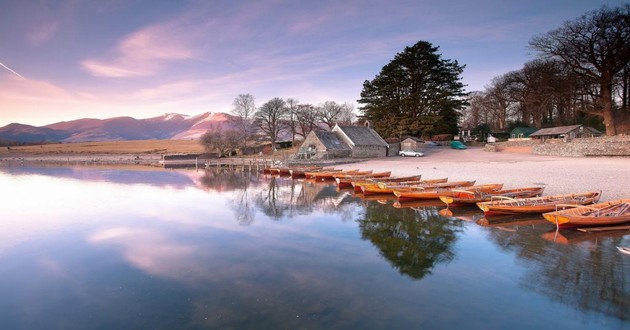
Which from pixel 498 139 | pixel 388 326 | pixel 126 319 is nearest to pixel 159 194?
pixel 126 319

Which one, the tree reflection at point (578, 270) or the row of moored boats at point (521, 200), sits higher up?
the row of moored boats at point (521, 200)

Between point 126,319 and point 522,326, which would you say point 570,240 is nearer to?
point 522,326

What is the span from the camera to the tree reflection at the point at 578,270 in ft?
23.8

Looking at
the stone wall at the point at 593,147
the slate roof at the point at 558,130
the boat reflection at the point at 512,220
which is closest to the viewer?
the boat reflection at the point at 512,220

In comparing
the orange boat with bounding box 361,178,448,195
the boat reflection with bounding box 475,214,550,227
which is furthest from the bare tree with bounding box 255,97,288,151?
the boat reflection with bounding box 475,214,550,227

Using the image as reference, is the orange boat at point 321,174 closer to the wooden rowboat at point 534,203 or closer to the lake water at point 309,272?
the lake water at point 309,272

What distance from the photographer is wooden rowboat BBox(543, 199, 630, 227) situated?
40.0ft

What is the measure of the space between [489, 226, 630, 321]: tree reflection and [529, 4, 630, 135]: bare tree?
38.1 metres

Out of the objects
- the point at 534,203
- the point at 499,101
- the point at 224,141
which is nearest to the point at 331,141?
the point at 224,141

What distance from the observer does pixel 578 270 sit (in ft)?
29.1

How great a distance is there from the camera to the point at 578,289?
7.79 meters

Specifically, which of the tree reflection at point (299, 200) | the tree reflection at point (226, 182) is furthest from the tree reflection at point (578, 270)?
the tree reflection at point (226, 182)

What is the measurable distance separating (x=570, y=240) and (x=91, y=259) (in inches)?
626

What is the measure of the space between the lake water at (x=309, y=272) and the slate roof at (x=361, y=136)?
33.2 m
